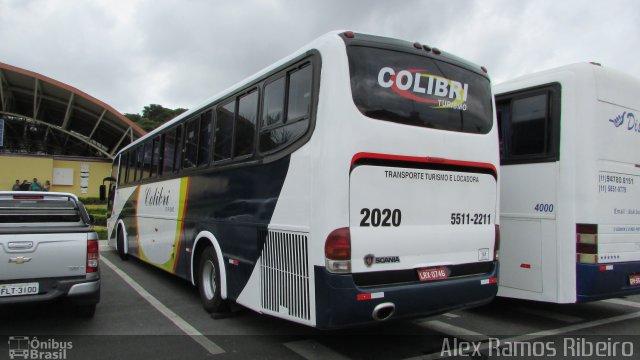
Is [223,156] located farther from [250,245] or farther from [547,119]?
[547,119]

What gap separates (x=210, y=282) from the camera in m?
6.43

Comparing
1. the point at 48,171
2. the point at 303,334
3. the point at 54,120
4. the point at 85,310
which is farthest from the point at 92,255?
the point at 54,120

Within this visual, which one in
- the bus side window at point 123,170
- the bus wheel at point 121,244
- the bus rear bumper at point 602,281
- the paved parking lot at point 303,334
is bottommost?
the paved parking lot at point 303,334

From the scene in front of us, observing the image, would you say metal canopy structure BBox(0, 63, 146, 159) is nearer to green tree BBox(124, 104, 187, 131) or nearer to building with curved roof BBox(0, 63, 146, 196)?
building with curved roof BBox(0, 63, 146, 196)

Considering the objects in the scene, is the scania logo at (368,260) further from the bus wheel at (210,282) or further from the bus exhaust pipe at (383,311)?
the bus wheel at (210,282)

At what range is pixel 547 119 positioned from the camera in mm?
5840

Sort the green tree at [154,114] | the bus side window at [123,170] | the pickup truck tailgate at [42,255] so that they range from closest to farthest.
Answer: the pickup truck tailgate at [42,255] < the bus side window at [123,170] < the green tree at [154,114]

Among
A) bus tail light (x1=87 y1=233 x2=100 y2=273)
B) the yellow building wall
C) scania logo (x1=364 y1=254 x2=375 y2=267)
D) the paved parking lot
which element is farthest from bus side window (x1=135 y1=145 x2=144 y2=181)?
the yellow building wall

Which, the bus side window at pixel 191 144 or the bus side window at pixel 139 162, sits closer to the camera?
the bus side window at pixel 191 144

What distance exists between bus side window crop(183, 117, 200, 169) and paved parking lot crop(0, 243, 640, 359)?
7.20ft

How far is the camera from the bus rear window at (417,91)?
172 inches

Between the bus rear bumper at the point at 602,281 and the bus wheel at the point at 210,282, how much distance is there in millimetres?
4405

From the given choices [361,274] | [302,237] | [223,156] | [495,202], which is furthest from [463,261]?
[223,156]

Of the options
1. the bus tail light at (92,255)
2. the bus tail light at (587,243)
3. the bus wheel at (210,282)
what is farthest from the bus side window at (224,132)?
the bus tail light at (587,243)
